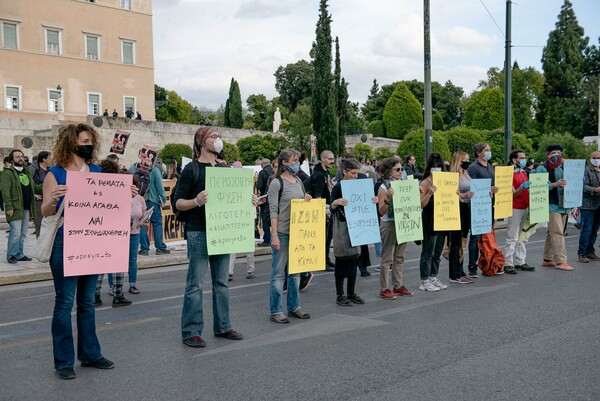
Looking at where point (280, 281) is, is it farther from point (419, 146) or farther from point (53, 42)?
point (53, 42)

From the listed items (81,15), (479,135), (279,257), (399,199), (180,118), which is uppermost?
(81,15)

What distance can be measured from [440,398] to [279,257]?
295cm

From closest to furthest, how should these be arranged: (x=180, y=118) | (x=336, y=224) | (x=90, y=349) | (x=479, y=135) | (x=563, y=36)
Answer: (x=90, y=349)
(x=336, y=224)
(x=479, y=135)
(x=563, y=36)
(x=180, y=118)

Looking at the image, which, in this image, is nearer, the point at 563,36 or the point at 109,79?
the point at 109,79

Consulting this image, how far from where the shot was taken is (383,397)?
15.1 ft

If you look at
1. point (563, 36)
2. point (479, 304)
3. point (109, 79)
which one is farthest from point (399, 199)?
point (563, 36)

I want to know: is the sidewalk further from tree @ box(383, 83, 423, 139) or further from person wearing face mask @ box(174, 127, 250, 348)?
tree @ box(383, 83, 423, 139)

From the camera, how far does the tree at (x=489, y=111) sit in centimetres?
4559

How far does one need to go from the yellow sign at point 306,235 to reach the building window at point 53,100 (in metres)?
43.9

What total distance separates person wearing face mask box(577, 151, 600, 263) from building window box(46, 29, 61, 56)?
44268 millimetres

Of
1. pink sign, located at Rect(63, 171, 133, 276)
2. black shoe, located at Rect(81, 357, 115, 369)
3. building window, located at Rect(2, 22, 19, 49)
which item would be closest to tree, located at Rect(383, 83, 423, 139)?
building window, located at Rect(2, 22, 19, 49)

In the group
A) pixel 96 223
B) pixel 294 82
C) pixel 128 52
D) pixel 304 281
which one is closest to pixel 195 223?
pixel 96 223

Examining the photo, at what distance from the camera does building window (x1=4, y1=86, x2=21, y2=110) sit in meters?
44.4

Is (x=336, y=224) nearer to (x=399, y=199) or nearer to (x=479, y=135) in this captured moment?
(x=399, y=199)
